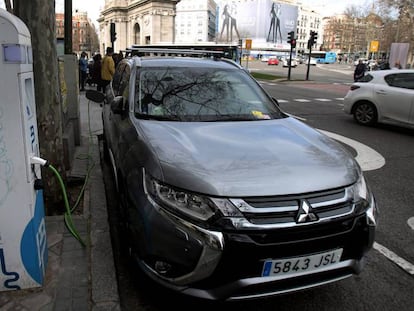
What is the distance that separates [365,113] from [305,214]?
8695 mm

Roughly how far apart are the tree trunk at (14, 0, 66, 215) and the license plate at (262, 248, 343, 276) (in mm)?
2455

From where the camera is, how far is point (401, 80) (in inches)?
376

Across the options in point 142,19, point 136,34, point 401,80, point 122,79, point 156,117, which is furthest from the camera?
point 136,34

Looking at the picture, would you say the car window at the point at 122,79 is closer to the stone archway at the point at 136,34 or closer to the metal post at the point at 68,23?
the metal post at the point at 68,23

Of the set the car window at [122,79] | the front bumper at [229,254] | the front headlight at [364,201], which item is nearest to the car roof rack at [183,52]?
the car window at [122,79]

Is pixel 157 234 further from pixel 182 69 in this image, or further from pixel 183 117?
pixel 182 69

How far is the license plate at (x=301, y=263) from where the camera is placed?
238 cm

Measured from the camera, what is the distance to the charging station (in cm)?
239

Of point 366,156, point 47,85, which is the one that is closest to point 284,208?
point 47,85

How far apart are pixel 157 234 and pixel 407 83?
874cm

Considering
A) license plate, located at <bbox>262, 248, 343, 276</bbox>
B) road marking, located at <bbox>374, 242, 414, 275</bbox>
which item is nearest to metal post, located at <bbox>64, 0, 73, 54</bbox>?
road marking, located at <bbox>374, 242, 414, 275</bbox>

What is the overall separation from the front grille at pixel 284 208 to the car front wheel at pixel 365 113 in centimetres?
834

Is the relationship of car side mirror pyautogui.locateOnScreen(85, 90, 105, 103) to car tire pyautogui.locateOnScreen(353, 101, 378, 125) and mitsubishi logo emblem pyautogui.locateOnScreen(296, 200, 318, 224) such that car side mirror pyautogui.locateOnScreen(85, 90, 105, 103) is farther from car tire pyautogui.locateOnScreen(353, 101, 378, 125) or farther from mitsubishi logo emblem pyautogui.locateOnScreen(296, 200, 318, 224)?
car tire pyautogui.locateOnScreen(353, 101, 378, 125)

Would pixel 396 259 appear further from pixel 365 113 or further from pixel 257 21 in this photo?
pixel 257 21
